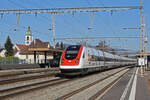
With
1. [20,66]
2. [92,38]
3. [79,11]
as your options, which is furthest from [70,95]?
[92,38]

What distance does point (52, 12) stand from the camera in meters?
33.3

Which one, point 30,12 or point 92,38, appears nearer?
point 30,12

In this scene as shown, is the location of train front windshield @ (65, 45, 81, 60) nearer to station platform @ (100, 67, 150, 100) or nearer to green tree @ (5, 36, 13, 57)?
station platform @ (100, 67, 150, 100)

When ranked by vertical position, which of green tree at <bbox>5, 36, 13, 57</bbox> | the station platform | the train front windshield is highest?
green tree at <bbox>5, 36, 13, 57</bbox>

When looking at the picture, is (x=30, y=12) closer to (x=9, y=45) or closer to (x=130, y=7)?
(x=130, y=7)

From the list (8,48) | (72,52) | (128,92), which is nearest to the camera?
(128,92)

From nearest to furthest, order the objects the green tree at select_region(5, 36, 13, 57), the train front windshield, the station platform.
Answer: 1. the station platform
2. the train front windshield
3. the green tree at select_region(5, 36, 13, 57)

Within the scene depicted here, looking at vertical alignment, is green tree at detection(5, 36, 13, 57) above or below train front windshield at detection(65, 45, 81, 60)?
above

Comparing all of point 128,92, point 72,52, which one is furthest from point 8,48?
A: point 128,92

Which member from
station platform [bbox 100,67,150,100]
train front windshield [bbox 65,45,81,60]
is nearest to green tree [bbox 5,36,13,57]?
train front windshield [bbox 65,45,81,60]

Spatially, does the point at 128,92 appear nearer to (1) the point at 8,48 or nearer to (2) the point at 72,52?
(2) the point at 72,52

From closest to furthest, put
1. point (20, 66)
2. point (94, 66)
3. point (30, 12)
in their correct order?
point (94, 66), point (30, 12), point (20, 66)

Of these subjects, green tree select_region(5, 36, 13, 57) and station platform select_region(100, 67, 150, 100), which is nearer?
station platform select_region(100, 67, 150, 100)

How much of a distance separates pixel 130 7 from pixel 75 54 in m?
11.4
